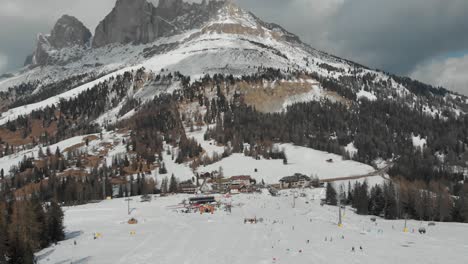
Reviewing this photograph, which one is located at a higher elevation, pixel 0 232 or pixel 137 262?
pixel 0 232

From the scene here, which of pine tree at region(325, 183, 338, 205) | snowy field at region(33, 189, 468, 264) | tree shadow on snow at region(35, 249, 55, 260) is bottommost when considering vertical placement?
tree shadow on snow at region(35, 249, 55, 260)

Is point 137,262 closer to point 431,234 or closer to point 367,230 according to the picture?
point 367,230

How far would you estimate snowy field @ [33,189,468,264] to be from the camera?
191ft

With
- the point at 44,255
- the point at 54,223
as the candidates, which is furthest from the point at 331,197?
the point at 44,255

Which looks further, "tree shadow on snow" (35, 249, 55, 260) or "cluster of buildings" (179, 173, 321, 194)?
"cluster of buildings" (179, 173, 321, 194)

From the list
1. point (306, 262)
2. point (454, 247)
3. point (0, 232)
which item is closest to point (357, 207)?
point (454, 247)

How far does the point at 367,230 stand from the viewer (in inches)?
3469

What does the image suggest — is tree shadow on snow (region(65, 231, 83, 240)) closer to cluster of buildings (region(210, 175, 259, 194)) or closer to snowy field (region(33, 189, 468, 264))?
snowy field (region(33, 189, 468, 264))

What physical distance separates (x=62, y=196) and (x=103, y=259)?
119 metres

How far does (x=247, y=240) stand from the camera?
239ft

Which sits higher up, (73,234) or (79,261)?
(79,261)

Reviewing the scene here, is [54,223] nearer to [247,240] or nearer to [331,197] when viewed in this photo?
[247,240]

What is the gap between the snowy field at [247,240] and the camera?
2295 inches

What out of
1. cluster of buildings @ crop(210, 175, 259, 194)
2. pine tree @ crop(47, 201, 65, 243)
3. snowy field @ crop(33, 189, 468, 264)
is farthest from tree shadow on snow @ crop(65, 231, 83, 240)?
cluster of buildings @ crop(210, 175, 259, 194)
